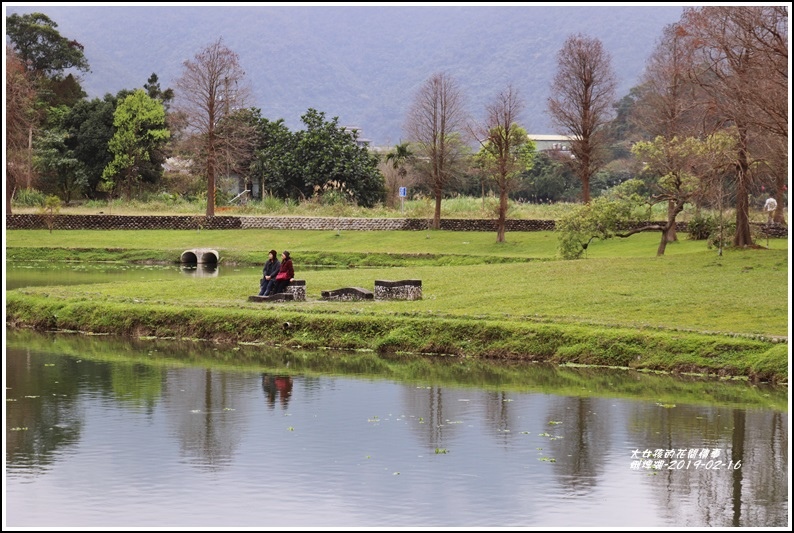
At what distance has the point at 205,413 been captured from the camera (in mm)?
21500

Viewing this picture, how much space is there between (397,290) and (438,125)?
39.7 metres

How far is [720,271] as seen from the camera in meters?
37.1

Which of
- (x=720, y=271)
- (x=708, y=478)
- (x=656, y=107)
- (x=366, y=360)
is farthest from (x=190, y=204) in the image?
(x=708, y=478)

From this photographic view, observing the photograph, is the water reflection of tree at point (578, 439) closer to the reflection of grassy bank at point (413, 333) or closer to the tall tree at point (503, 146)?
the reflection of grassy bank at point (413, 333)

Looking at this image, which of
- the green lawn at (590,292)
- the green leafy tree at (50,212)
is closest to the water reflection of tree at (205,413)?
the green lawn at (590,292)

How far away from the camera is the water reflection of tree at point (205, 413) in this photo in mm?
18562

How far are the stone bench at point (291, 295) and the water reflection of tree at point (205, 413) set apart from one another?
6895 millimetres

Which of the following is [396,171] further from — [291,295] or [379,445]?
[379,445]

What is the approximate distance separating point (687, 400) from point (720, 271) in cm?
1541

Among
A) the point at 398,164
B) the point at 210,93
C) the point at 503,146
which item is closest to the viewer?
the point at 503,146

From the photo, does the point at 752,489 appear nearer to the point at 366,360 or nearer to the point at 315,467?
the point at 315,467

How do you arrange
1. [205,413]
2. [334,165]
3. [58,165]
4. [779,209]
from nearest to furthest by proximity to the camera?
[205,413], [779,209], [334,165], [58,165]

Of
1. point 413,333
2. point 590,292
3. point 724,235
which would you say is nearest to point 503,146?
point 724,235

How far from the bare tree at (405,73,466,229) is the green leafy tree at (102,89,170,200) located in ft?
80.3
